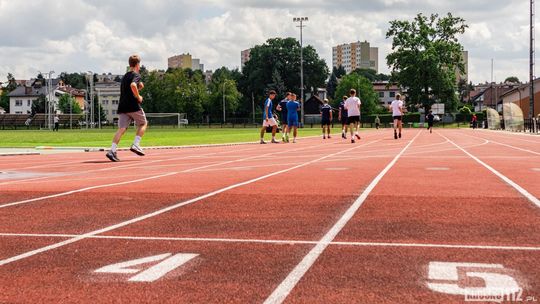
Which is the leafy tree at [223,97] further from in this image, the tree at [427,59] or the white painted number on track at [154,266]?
the white painted number on track at [154,266]

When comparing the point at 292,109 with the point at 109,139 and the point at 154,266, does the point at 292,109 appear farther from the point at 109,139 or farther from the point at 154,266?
the point at 154,266

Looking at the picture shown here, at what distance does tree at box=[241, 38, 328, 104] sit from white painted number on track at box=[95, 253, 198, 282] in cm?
10619

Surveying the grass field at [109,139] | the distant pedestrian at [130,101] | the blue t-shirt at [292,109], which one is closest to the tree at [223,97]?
the grass field at [109,139]

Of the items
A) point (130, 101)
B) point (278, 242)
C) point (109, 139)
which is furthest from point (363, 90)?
point (278, 242)

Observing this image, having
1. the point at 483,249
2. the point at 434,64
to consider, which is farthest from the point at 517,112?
the point at 483,249

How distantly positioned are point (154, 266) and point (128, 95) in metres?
9.29

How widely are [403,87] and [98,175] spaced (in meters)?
75.5

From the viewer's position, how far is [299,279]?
358 cm

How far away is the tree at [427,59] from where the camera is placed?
78.2 meters

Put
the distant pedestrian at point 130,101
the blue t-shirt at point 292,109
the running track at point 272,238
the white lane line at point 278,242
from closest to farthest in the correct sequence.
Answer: the running track at point 272,238 → the white lane line at point 278,242 → the distant pedestrian at point 130,101 → the blue t-shirt at point 292,109

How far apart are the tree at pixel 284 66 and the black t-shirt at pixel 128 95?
97.5 m

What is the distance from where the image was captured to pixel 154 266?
3941 millimetres

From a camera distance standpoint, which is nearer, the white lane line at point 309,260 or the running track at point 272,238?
the white lane line at point 309,260

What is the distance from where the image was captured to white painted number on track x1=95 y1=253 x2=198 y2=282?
3695mm
